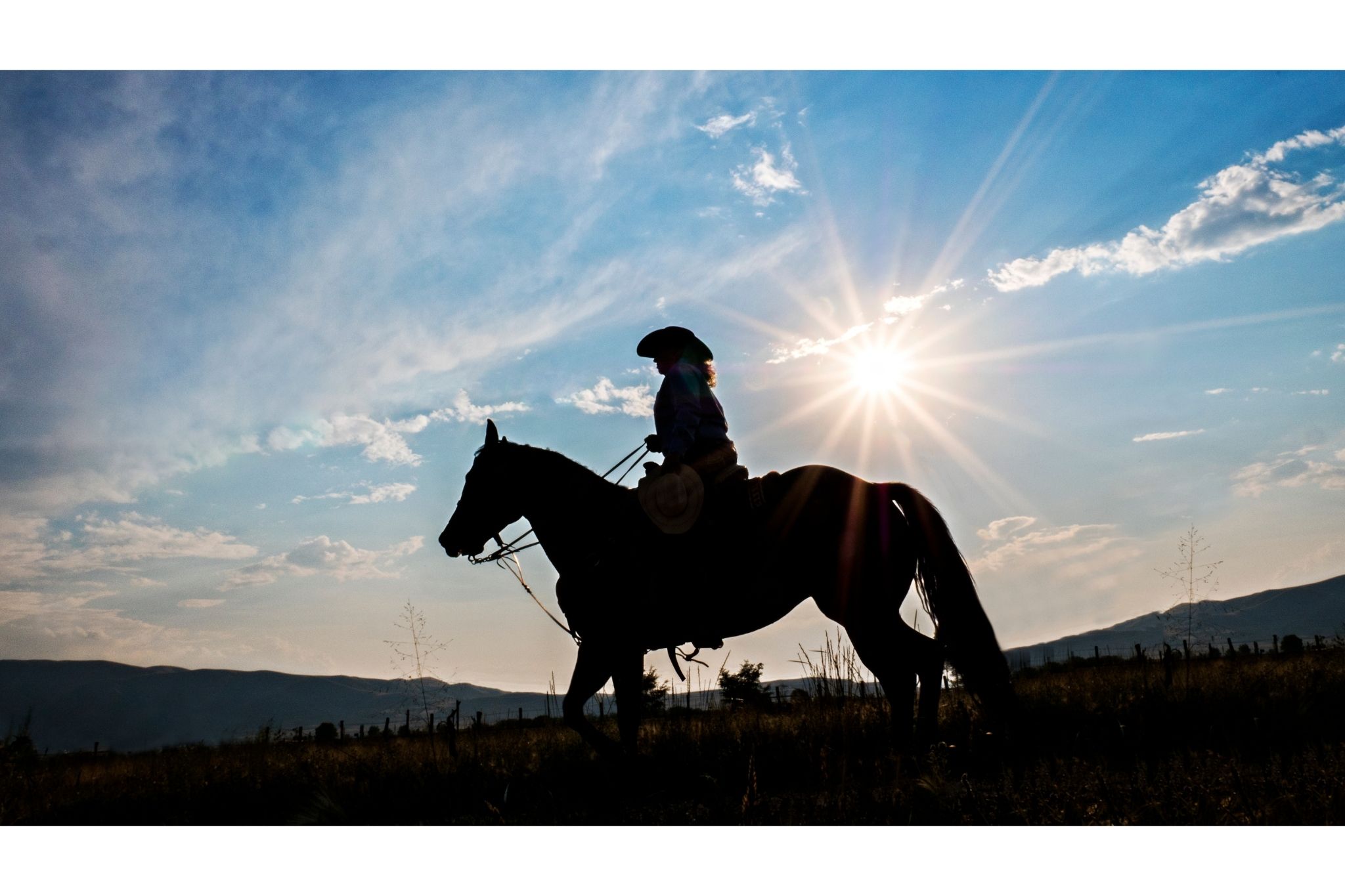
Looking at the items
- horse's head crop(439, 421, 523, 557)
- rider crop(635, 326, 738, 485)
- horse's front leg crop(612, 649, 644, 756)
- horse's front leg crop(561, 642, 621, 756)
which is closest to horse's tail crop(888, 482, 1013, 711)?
rider crop(635, 326, 738, 485)

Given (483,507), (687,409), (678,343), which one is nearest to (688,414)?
(687,409)

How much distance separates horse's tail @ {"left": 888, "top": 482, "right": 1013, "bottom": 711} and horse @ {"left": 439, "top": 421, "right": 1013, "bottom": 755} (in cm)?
1

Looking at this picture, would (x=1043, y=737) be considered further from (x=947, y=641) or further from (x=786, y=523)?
(x=786, y=523)

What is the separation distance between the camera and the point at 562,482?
24.3 ft

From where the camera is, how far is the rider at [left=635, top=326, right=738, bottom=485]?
666 cm

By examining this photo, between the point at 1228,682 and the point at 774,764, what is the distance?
543 centimetres

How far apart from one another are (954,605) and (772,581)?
1.55 meters

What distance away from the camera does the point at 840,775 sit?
18.2 ft

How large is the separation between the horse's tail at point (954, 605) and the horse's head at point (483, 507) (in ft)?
12.1

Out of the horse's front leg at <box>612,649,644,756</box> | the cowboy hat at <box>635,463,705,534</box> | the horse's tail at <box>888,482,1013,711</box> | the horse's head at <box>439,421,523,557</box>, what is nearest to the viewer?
the horse's tail at <box>888,482,1013,711</box>

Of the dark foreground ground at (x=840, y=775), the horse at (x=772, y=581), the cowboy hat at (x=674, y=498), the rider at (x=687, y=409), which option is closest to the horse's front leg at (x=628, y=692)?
the horse at (x=772, y=581)

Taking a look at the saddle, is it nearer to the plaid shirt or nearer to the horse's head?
the plaid shirt

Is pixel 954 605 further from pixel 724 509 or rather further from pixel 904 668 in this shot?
pixel 724 509

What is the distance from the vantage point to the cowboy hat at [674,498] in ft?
21.6
